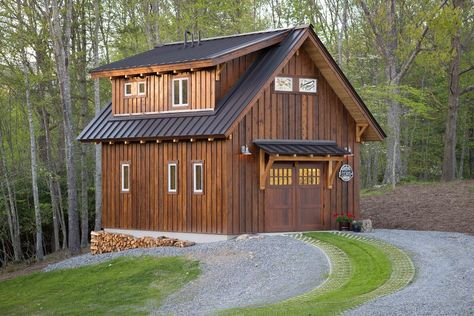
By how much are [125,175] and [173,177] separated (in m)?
2.31

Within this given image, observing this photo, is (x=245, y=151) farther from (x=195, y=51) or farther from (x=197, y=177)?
(x=195, y=51)

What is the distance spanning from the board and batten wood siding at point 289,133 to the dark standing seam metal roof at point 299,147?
6.6 inches

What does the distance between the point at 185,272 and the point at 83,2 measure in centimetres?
1898

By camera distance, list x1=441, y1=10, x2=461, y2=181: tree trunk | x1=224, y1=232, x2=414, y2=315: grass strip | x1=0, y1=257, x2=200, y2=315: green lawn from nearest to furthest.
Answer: x1=224, y1=232, x2=414, y2=315: grass strip < x1=0, y1=257, x2=200, y2=315: green lawn < x1=441, y1=10, x2=461, y2=181: tree trunk

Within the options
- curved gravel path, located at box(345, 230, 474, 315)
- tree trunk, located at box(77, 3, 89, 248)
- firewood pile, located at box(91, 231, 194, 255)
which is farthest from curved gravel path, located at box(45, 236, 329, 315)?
tree trunk, located at box(77, 3, 89, 248)

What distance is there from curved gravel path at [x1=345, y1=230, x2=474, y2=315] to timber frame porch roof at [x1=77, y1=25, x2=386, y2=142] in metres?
4.21

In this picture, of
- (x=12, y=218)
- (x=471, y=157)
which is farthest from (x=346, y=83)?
(x=471, y=157)

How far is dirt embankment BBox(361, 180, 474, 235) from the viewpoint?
90.5ft

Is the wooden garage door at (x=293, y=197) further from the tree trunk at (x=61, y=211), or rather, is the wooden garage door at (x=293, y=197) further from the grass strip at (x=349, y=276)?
the tree trunk at (x=61, y=211)

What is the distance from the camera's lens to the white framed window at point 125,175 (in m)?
27.3

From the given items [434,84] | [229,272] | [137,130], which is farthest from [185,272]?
[434,84]

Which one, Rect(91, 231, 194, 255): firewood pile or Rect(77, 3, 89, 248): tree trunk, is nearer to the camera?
Rect(91, 231, 194, 255): firewood pile

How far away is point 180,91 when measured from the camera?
2588cm

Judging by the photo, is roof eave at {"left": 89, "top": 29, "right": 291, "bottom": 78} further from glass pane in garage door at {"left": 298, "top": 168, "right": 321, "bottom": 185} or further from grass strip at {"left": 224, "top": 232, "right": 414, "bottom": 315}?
grass strip at {"left": 224, "top": 232, "right": 414, "bottom": 315}
